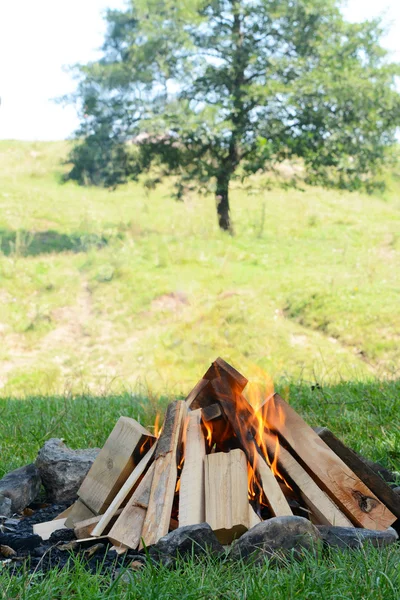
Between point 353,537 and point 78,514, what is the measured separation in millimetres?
1344

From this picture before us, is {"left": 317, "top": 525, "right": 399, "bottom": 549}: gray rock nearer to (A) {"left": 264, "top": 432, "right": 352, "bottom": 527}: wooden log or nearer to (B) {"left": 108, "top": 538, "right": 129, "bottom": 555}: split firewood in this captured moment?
(A) {"left": 264, "top": 432, "right": 352, "bottom": 527}: wooden log

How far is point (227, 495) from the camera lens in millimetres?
2844

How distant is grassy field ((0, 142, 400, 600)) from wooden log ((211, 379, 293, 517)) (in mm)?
270

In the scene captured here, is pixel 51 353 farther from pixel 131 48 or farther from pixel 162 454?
pixel 162 454

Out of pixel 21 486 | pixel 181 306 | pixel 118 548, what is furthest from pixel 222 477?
pixel 181 306

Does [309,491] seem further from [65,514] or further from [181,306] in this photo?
[181,306]

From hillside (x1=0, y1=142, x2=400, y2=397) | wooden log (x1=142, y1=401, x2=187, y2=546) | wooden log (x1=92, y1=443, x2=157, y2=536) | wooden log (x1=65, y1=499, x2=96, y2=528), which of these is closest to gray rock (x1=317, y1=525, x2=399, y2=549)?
wooden log (x1=142, y1=401, x2=187, y2=546)

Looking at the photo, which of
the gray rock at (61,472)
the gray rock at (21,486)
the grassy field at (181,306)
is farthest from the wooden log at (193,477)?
the gray rock at (21,486)

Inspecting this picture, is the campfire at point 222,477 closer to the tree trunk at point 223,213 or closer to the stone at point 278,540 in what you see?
the stone at point 278,540

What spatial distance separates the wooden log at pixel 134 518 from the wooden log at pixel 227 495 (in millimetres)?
284

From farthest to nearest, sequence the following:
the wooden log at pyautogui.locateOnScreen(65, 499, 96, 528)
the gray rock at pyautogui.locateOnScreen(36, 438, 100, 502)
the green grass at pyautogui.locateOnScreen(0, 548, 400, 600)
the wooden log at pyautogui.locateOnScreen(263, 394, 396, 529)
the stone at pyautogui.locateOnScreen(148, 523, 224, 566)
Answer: the gray rock at pyautogui.locateOnScreen(36, 438, 100, 502), the wooden log at pyautogui.locateOnScreen(65, 499, 96, 528), the wooden log at pyautogui.locateOnScreen(263, 394, 396, 529), the stone at pyautogui.locateOnScreen(148, 523, 224, 566), the green grass at pyautogui.locateOnScreen(0, 548, 400, 600)

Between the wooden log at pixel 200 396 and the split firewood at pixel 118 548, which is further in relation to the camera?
the wooden log at pixel 200 396

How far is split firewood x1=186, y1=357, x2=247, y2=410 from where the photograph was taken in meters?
3.27

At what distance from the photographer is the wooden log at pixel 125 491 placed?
2.93 meters
